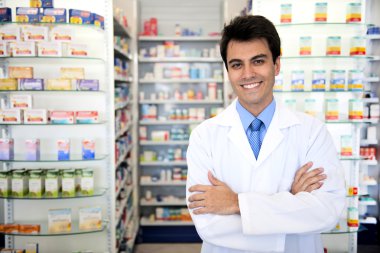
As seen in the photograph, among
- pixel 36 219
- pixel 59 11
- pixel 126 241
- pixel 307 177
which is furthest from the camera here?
pixel 126 241

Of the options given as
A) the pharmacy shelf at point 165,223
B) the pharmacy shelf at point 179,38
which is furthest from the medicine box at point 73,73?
the pharmacy shelf at point 165,223

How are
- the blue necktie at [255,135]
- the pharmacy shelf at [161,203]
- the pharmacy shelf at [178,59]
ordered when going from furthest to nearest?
the pharmacy shelf at [161,203], the pharmacy shelf at [178,59], the blue necktie at [255,135]

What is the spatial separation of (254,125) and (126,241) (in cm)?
314

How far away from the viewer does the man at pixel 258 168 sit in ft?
5.45

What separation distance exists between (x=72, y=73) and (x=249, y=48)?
1947 mm

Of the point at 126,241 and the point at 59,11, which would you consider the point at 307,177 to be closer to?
the point at 59,11

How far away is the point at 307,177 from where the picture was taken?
177 cm

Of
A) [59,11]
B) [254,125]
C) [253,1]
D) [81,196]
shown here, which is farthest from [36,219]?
[253,1]

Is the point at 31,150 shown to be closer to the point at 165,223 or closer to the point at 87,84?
the point at 87,84

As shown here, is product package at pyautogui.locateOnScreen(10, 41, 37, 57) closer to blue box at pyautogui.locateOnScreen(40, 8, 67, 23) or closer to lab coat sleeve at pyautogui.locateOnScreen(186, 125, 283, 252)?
blue box at pyautogui.locateOnScreen(40, 8, 67, 23)

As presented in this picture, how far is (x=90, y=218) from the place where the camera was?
10.7 ft

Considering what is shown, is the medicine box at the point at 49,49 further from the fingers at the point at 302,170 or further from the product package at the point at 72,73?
the fingers at the point at 302,170

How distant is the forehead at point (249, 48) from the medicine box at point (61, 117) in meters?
1.87

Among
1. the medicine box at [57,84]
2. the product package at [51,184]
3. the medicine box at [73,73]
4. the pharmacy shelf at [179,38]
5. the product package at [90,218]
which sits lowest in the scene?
the product package at [90,218]
